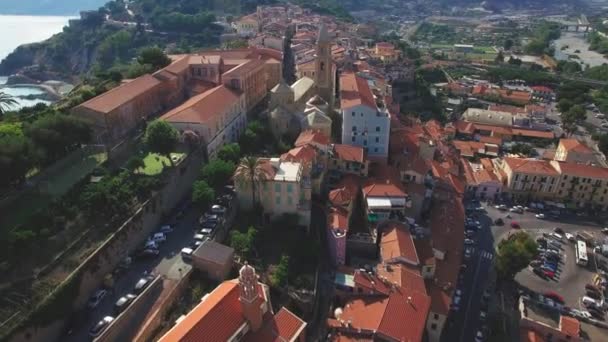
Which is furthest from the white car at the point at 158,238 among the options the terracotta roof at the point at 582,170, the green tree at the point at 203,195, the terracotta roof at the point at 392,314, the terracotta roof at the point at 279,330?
the terracotta roof at the point at 582,170

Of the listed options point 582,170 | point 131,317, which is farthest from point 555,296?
point 131,317

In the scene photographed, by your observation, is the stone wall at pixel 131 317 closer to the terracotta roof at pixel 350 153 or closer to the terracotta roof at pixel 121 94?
the terracotta roof at pixel 121 94

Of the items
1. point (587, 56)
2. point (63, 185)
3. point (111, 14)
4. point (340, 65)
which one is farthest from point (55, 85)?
point (587, 56)

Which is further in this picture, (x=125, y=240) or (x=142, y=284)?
(x=125, y=240)

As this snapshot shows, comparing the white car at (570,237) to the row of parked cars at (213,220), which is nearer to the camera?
the row of parked cars at (213,220)

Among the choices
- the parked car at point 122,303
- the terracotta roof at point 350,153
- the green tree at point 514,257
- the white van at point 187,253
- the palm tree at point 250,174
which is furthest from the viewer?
the terracotta roof at point 350,153

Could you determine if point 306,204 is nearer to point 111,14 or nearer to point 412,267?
point 412,267

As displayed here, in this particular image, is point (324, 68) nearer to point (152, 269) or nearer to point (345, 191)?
point (345, 191)
